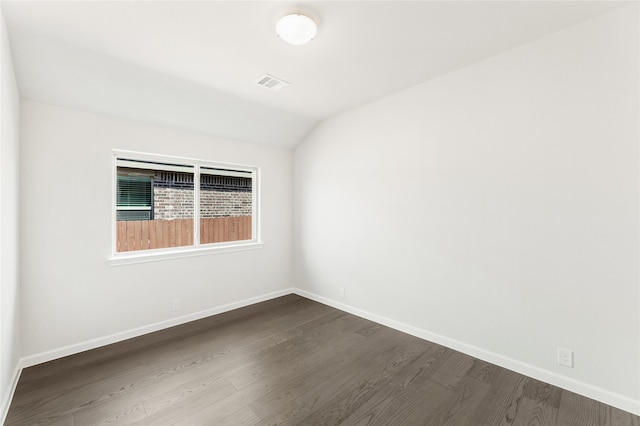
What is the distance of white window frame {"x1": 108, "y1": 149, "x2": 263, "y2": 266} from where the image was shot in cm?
292

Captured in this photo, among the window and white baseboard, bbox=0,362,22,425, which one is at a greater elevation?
the window

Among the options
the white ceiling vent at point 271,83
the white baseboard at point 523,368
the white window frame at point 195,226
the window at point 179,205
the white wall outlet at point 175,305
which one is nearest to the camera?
the white baseboard at point 523,368

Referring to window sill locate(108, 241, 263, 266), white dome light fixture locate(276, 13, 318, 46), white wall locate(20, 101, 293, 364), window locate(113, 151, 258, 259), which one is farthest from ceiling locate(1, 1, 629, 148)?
window sill locate(108, 241, 263, 266)

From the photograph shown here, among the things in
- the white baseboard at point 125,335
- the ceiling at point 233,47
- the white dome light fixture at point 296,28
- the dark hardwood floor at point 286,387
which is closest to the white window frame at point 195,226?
the ceiling at point 233,47

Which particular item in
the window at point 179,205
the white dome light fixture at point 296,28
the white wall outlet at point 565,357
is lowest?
the white wall outlet at point 565,357

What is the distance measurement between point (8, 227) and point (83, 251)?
788 mm

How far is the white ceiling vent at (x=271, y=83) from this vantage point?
273cm

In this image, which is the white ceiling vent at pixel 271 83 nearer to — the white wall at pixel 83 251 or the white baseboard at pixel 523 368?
the white wall at pixel 83 251

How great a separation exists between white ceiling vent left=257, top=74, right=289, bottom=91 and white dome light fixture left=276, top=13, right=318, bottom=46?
749 mm

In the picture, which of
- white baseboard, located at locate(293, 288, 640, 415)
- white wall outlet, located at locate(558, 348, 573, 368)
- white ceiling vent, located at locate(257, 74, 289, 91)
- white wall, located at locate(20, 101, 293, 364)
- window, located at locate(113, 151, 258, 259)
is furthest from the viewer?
window, located at locate(113, 151, 258, 259)

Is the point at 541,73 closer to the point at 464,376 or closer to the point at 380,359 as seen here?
the point at 464,376

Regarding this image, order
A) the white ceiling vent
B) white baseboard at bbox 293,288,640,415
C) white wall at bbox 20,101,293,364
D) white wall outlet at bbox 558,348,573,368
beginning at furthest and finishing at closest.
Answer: the white ceiling vent → white wall at bbox 20,101,293,364 → white wall outlet at bbox 558,348,573,368 → white baseboard at bbox 293,288,640,415

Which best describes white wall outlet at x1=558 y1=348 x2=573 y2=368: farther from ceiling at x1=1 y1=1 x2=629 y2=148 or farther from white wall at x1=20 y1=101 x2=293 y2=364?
white wall at x1=20 y1=101 x2=293 y2=364

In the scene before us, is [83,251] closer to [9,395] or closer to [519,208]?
[9,395]
